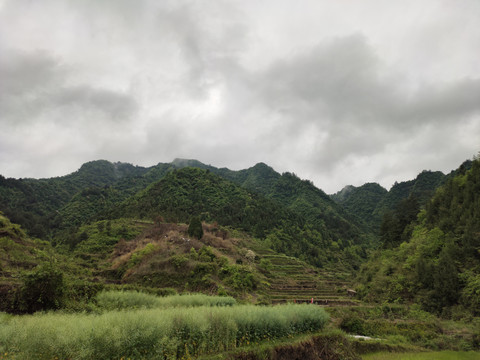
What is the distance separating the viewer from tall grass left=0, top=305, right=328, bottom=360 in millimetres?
6938

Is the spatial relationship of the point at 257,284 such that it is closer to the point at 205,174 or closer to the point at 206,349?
the point at 206,349

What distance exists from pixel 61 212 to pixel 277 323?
9048 centimetres

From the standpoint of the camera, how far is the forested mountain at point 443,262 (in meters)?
25.2

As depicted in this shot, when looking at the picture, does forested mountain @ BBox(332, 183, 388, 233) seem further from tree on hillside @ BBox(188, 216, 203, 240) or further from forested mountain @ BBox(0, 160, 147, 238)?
forested mountain @ BBox(0, 160, 147, 238)

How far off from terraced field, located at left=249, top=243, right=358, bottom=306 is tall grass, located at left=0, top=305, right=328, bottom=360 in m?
21.5

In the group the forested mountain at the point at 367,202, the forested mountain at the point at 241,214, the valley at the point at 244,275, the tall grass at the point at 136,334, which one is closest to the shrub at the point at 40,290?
the valley at the point at 244,275

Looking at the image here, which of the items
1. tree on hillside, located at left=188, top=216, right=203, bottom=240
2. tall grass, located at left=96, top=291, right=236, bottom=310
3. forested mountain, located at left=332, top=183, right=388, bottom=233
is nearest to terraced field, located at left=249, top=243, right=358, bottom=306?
tree on hillside, located at left=188, top=216, right=203, bottom=240

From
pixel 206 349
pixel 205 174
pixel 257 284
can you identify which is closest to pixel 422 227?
pixel 257 284

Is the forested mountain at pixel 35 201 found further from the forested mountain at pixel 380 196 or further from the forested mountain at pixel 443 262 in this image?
the forested mountain at pixel 380 196

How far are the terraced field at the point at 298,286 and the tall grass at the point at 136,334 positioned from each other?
2147 cm

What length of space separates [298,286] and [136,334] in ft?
123

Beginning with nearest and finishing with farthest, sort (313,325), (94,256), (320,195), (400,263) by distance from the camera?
(313,325) → (400,263) → (94,256) → (320,195)

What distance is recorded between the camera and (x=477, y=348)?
15.8m

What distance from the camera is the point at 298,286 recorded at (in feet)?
133
